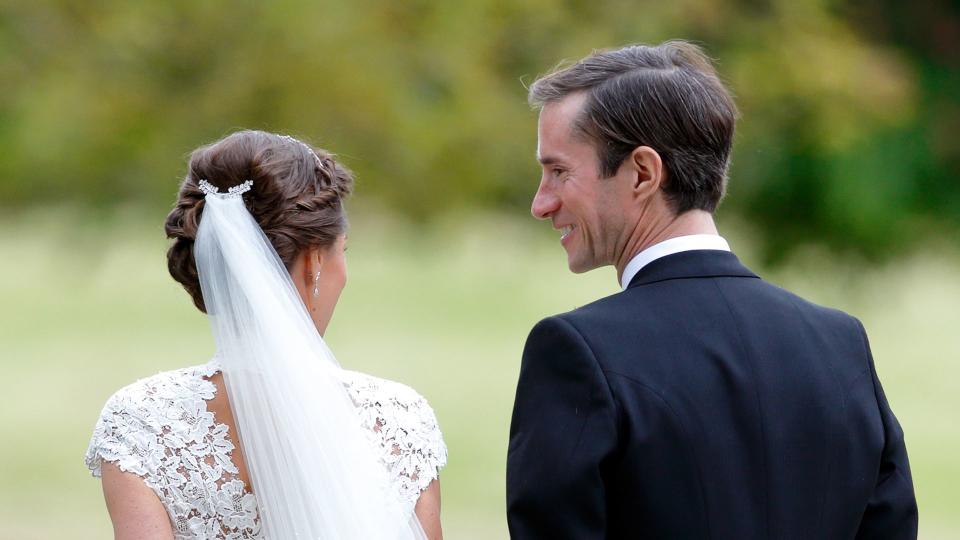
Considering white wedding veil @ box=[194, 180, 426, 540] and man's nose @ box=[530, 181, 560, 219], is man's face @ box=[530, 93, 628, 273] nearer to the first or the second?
man's nose @ box=[530, 181, 560, 219]

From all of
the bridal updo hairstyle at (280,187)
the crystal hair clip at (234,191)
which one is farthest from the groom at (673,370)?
the crystal hair clip at (234,191)

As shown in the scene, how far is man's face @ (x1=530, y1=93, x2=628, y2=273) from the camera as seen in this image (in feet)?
8.04

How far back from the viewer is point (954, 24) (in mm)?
6656

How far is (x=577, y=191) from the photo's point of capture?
246cm

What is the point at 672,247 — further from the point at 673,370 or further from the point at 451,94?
the point at 451,94

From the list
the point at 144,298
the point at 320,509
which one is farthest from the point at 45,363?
the point at 320,509

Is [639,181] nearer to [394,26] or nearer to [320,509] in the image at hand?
[320,509]

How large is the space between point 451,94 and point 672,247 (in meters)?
3.68

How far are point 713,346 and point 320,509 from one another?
0.98 m

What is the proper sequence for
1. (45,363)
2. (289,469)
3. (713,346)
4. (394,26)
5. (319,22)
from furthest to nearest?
(45,363), (394,26), (319,22), (289,469), (713,346)

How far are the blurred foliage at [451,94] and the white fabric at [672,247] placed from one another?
10.9 feet

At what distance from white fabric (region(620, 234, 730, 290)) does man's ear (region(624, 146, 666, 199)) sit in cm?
10

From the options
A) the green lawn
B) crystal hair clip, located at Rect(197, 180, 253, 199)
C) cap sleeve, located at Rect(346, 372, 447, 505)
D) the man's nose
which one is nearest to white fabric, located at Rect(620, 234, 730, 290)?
the man's nose

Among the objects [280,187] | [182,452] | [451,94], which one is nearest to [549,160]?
[280,187]
